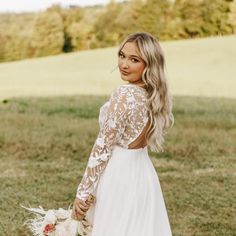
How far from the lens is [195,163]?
1198cm

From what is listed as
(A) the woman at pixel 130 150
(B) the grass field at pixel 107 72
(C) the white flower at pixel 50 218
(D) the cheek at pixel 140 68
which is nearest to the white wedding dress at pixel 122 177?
(A) the woman at pixel 130 150

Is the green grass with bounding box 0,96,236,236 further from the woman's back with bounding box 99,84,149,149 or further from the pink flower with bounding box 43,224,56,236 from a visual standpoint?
the woman's back with bounding box 99,84,149,149

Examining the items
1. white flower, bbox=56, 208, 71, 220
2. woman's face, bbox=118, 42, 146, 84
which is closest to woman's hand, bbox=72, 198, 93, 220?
white flower, bbox=56, 208, 71, 220

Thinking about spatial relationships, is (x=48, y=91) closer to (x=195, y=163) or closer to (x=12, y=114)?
(x=12, y=114)

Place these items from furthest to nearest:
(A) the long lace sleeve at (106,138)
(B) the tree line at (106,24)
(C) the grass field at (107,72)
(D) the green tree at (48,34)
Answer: (D) the green tree at (48,34), (B) the tree line at (106,24), (C) the grass field at (107,72), (A) the long lace sleeve at (106,138)

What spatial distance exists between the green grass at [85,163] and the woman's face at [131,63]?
155 inches

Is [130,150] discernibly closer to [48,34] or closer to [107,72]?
[107,72]

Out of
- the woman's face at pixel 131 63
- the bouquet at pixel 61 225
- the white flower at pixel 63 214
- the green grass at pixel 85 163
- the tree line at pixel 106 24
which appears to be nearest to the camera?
the woman's face at pixel 131 63

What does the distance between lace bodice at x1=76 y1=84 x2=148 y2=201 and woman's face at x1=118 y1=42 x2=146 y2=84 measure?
0.09 m

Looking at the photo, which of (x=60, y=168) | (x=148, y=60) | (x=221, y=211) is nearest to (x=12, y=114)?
(x=60, y=168)

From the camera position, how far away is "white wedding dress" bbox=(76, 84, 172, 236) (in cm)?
387

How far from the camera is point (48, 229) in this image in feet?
13.9

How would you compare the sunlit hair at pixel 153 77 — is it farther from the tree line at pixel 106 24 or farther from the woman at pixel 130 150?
the tree line at pixel 106 24

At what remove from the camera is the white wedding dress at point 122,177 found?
3873mm
